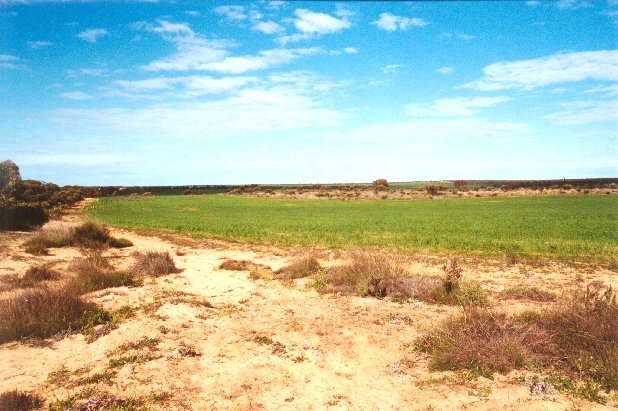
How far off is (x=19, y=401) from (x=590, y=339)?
9.48m

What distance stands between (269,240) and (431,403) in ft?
61.7

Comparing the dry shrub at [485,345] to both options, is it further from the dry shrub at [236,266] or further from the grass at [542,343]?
the dry shrub at [236,266]

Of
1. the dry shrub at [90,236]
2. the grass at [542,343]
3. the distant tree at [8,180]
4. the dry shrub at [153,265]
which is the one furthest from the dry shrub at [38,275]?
the distant tree at [8,180]

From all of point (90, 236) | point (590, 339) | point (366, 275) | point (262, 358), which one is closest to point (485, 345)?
point (590, 339)

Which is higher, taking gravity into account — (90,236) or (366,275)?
(90,236)

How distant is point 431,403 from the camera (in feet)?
19.0

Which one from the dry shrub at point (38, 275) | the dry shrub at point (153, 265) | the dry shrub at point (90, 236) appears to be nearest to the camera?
the dry shrub at point (38, 275)

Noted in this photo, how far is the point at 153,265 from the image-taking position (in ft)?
48.3

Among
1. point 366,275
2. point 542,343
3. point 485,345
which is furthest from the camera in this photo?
point 366,275

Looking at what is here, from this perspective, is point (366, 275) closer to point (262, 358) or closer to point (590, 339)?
point (262, 358)

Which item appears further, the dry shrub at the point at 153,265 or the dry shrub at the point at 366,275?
the dry shrub at the point at 153,265

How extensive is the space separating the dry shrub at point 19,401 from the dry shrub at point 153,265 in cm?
891

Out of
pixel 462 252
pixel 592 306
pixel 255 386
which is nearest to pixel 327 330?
pixel 255 386

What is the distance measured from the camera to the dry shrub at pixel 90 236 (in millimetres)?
20703
